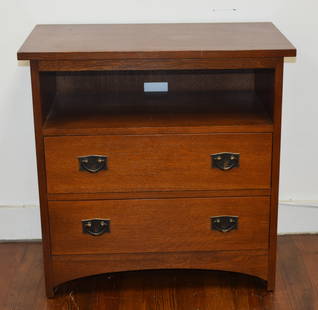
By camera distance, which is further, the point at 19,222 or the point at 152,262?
the point at 19,222

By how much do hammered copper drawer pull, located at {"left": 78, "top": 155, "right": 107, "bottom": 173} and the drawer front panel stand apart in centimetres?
11

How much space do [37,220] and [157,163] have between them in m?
0.79

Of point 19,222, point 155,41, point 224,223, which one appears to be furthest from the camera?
point 19,222

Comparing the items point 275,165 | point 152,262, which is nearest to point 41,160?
point 152,262

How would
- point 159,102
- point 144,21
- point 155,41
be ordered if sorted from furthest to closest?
point 144,21
point 159,102
point 155,41

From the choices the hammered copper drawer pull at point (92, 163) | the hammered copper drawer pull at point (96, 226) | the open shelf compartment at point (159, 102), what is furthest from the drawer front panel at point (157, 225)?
the open shelf compartment at point (159, 102)

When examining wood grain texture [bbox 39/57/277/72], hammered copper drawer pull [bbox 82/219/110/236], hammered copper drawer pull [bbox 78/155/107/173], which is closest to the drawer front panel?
hammered copper drawer pull [bbox 82/219/110/236]

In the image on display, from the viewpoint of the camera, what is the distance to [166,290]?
2.45 metres

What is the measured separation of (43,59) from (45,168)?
0.36 m

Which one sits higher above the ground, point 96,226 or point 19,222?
point 96,226

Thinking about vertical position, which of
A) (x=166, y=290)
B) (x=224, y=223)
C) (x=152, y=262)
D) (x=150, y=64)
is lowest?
(x=166, y=290)

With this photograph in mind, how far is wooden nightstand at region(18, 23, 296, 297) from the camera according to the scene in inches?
83.4

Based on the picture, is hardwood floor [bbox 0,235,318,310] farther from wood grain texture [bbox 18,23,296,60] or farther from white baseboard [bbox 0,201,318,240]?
wood grain texture [bbox 18,23,296,60]

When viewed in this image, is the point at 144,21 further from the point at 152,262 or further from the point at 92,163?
the point at 152,262
